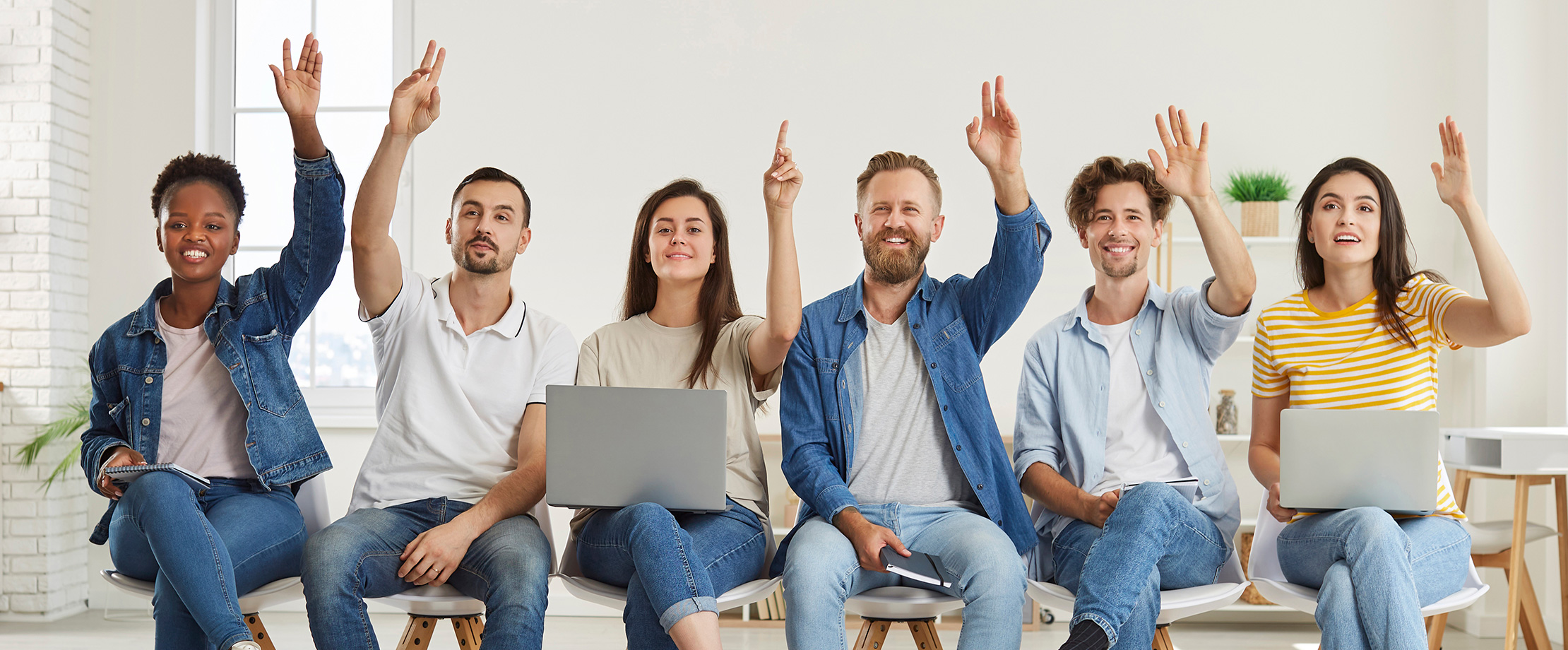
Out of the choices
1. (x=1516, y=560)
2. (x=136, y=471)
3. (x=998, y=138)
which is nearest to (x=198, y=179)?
(x=136, y=471)

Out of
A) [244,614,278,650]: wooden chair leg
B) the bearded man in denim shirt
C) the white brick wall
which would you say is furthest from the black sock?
the white brick wall

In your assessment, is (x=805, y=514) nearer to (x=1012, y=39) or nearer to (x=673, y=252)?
(x=673, y=252)

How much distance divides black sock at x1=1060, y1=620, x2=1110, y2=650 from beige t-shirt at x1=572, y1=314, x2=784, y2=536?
654 mm

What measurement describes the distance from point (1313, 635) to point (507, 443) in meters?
3.07

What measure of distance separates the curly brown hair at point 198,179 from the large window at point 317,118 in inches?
85.7

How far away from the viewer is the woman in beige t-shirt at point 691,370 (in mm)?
1712

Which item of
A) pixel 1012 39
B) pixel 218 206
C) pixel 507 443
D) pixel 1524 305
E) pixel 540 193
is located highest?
pixel 1012 39

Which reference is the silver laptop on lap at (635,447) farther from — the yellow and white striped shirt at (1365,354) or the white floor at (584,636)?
the white floor at (584,636)

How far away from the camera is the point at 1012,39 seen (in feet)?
13.3

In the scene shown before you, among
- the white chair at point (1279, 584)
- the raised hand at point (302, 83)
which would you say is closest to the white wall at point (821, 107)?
the white chair at point (1279, 584)

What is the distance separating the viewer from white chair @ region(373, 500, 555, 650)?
1847 mm

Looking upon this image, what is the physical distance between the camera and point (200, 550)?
172 centimetres

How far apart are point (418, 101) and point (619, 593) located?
1.04 meters

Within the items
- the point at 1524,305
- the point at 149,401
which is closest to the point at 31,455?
the point at 149,401
